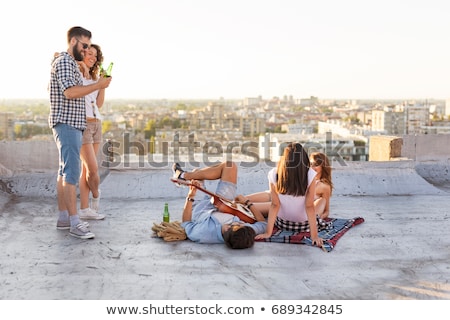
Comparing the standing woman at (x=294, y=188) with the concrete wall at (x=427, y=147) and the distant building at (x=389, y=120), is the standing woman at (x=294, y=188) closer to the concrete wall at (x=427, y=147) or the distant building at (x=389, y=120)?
the concrete wall at (x=427, y=147)

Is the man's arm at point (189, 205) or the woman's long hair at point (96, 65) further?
the woman's long hair at point (96, 65)

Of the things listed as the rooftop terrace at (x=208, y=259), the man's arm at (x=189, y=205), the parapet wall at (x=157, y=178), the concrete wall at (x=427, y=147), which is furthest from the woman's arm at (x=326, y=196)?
the concrete wall at (x=427, y=147)

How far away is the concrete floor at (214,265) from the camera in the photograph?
325 cm

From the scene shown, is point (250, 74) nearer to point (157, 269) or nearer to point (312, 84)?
point (312, 84)

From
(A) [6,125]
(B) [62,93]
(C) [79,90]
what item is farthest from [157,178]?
(A) [6,125]

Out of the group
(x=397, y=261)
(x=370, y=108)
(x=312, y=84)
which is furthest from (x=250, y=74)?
(x=397, y=261)

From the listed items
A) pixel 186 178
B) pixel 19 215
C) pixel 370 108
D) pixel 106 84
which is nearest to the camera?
pixel 106 84

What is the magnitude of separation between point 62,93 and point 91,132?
1.99 feet

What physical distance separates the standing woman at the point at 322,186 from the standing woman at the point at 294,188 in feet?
1.97

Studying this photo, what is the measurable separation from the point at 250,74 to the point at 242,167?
4425 centimetres

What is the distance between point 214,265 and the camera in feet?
12.3

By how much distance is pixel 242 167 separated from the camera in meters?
7.02

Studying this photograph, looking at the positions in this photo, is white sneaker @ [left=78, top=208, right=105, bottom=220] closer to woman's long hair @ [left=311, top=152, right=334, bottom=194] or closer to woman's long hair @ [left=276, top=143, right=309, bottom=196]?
woman's long hair @ [left=276, top=143, right=309, bottom=196]

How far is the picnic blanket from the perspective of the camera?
4283 millimetres
